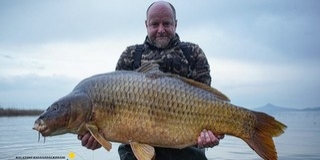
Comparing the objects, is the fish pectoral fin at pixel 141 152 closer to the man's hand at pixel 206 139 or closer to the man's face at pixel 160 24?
the man's hand at pixel 206 139

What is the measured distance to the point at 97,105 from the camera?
160 inches

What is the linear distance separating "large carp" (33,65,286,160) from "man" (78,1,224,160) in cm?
68

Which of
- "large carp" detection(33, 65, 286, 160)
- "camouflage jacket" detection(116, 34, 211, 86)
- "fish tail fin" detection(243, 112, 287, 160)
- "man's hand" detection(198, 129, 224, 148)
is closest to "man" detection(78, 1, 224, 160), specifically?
"camouflage jacket" detection(116, 34, 211, 86)

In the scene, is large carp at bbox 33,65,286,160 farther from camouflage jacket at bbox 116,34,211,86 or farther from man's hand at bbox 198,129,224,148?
camouflage jacket at bbox 116,34,211,86

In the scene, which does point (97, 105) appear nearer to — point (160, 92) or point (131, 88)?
point (131, 88)

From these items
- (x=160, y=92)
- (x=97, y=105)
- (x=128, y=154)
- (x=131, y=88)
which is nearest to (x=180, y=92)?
(x=160, y=92)

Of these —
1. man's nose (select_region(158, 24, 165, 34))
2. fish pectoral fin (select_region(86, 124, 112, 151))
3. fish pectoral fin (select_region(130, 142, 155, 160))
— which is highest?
man's nose (select_region(158, 24, 165, 34))

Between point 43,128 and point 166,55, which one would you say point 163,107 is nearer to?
point 166,55

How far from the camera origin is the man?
4902mm

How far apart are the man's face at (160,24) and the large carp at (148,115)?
0.75 meters

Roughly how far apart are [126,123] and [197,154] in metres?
1.28

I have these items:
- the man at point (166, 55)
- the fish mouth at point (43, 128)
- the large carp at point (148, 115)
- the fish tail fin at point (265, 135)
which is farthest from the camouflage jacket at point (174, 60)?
the fish mouth at point (43, 128)

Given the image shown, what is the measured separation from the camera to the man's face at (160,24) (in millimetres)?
4906

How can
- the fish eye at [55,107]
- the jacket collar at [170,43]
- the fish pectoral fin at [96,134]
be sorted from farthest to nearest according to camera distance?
the jacket collar at [170,43]
the fish eye at [55,107]
the fish pectoral fin at [96,134]
